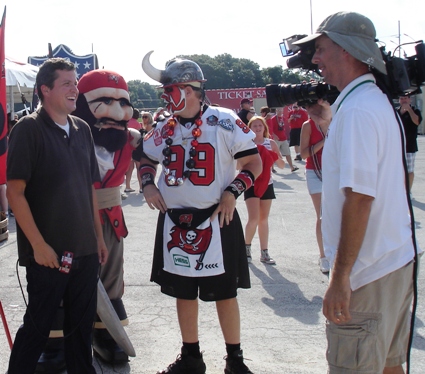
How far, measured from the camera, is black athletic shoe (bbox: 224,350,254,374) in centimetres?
351

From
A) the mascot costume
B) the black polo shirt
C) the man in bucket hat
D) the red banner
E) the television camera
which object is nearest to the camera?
the man in bucket hat

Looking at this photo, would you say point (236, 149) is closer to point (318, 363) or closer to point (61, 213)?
point (61, 213)

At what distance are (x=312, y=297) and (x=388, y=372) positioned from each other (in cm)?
246

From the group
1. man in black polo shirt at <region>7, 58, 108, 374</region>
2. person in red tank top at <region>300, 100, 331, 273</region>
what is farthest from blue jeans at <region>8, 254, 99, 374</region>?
person in red tank top at <region>300, 100, 331, 273</region>

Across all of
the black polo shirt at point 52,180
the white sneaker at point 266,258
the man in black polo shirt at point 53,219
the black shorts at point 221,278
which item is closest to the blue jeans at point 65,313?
the man in black polo shirt at point 53,219

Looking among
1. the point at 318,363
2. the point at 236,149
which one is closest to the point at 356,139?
the point at 236,149

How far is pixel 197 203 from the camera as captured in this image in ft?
11.5

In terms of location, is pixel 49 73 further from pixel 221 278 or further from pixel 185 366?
pixel 185 366

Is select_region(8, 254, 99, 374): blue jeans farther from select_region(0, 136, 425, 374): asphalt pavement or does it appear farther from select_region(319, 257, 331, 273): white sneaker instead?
select_region(319, 257, 331, 273): white sneaker

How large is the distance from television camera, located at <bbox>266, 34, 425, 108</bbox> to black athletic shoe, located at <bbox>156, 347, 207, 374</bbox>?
1695 mm

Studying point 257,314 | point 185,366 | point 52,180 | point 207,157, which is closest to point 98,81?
point 207,157

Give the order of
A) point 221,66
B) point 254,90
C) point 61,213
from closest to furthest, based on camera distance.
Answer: point 61,213, point 254,90, point 221,66

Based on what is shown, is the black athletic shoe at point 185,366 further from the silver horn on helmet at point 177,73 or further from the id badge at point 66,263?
the silver horn on helmet at point 177,73

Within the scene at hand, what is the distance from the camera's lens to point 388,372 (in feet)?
8.61
